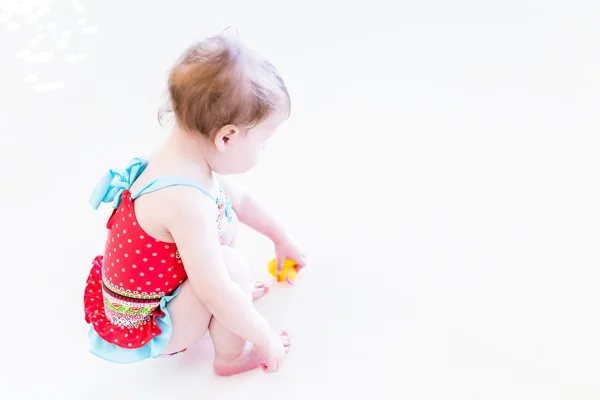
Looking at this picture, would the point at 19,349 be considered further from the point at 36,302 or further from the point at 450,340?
the point at 450,340

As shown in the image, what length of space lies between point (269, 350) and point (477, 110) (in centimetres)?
77

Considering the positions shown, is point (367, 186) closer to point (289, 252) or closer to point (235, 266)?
point (289, 252)

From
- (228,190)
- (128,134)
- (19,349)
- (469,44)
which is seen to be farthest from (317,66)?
(19,349)

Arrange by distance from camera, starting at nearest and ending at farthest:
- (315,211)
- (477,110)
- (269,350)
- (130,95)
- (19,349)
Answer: (269,350), (19,349), (315,211), (477,110), (130,95)

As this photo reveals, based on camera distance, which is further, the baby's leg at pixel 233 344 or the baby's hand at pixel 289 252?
the baby's hand at pixel 289 252

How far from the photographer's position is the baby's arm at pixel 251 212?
1.10m

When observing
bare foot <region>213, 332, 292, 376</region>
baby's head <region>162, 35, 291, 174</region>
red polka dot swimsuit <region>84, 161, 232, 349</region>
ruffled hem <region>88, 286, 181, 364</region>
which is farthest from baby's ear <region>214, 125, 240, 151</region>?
bare foot <region>213, 332, 292, 376</region>

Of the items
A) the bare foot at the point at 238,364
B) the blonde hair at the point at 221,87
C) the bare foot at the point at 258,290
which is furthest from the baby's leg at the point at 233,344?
the blonde hair at the point at 221,87

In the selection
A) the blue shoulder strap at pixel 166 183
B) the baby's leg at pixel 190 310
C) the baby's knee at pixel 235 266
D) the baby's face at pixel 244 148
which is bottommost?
the baby's leg at pixel 190 310

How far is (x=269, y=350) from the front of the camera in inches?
40.2

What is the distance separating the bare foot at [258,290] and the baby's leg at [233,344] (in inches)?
4.0

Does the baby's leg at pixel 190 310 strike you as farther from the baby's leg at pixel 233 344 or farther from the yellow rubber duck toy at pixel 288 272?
the yellow rubber duck toy at pixel 288 272

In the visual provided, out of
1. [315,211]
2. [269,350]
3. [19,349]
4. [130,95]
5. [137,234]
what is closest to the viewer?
[137,234]

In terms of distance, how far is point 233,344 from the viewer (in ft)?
3.44
